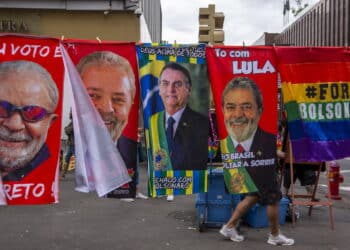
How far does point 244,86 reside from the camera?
5941mm

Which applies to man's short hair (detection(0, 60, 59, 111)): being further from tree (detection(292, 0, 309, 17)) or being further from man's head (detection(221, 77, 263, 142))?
tree (detection(292, 0, 309, 17))

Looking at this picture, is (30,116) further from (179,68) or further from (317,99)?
(317,99)

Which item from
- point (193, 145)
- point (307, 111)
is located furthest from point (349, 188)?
point (193, 145)

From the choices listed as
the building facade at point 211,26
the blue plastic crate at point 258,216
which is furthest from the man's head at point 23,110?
the building facade at point 211,26

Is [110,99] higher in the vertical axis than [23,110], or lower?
higher

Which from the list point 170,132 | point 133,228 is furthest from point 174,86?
point 133,228

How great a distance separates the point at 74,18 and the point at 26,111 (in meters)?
11.5

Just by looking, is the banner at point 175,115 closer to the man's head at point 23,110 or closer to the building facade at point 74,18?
the man's head at point 23,110

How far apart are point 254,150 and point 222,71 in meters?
0.99

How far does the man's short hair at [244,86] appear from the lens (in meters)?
5.91

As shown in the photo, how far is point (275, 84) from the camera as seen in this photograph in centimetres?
605

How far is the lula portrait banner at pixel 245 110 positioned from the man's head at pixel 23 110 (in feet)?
5.83

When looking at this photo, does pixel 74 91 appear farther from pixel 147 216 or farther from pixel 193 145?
pixel 147 216

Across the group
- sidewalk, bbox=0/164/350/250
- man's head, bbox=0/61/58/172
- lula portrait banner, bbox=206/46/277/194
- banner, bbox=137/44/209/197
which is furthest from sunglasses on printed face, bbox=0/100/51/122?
sidewalk, bbox=0/164/350/250
